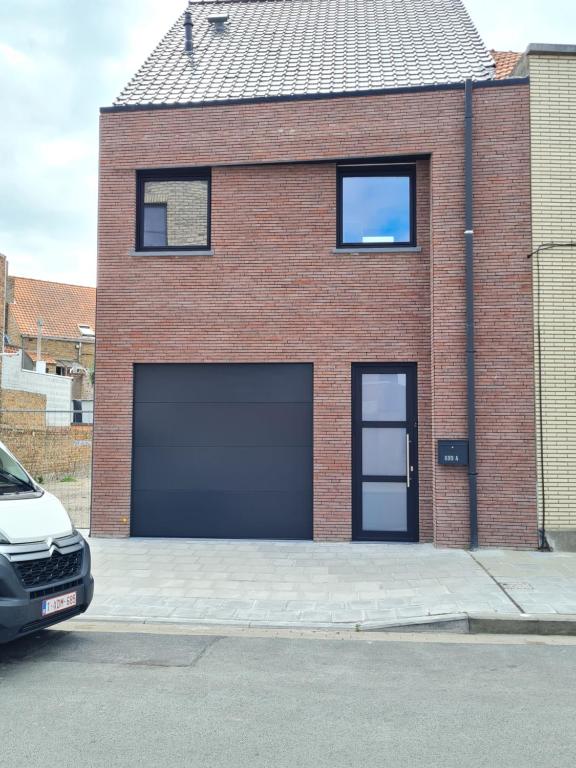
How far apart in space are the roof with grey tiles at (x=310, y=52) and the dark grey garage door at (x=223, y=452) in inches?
180

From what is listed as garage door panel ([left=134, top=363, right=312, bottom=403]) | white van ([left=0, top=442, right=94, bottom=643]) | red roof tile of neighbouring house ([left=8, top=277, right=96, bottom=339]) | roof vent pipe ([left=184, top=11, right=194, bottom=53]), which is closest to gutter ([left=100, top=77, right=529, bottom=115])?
roof vent pipe ([left=184, top=11, right=194, bottom=53])

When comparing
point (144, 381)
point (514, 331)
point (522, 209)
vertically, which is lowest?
point (144, 381)

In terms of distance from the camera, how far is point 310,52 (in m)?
13.3

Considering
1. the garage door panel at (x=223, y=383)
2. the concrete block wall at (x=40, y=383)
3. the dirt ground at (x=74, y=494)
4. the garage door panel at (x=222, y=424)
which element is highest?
the concrete block wall at (x=40, y=383)

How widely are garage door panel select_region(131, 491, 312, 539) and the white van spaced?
193 inches

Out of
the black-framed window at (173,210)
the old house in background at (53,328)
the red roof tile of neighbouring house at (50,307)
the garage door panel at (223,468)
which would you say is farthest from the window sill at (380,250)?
the red roof tile of neighbouring house at (50,307)

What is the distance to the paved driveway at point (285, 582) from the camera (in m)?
7.10

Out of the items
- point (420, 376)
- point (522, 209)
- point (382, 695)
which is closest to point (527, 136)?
point (522, 209)

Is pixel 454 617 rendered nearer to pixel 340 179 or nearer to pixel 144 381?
pixel 144 381

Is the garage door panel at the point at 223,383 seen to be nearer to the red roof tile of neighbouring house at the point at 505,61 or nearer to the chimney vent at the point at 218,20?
the red roof tile of neighbouring house at the point at 505,61

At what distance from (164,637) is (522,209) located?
7.86 m

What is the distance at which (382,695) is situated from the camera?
5.01m

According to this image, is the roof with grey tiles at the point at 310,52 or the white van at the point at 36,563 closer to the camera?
the white van at the point at 36,563

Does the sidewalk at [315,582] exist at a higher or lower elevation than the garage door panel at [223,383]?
lower
